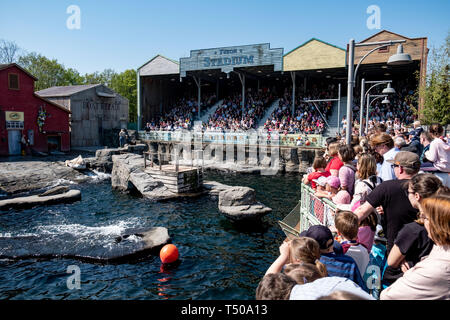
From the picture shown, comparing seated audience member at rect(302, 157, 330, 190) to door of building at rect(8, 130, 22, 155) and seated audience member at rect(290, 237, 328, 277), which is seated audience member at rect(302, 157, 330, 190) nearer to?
seated audience member at rect(290, 237, 328, 277)

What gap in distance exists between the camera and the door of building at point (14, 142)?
25.1 meters

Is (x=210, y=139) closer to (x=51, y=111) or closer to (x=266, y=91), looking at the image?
(x=266, y=91)

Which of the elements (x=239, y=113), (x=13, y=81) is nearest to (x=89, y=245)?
(x=13, y=81)

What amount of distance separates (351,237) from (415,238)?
2.39ft

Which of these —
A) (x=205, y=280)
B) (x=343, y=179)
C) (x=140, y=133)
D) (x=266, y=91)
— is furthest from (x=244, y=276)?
(x=266, y=91)

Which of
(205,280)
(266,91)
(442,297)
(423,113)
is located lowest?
(205,280)

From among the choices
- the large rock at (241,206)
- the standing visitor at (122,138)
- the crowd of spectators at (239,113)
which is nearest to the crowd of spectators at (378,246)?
the large rock at (241,206)

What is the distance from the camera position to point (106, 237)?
9320 millimetres

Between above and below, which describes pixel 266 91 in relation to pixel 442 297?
above

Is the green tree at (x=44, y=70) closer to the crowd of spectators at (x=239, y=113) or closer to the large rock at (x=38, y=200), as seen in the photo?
the crowd of spectators at (x=239, y=113)

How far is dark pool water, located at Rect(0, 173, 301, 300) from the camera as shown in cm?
676

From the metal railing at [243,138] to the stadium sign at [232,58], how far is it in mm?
6142

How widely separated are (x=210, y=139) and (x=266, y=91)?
1070 centimetres

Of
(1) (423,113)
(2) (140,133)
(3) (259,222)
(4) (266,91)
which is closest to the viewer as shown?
(3) (259,222)
